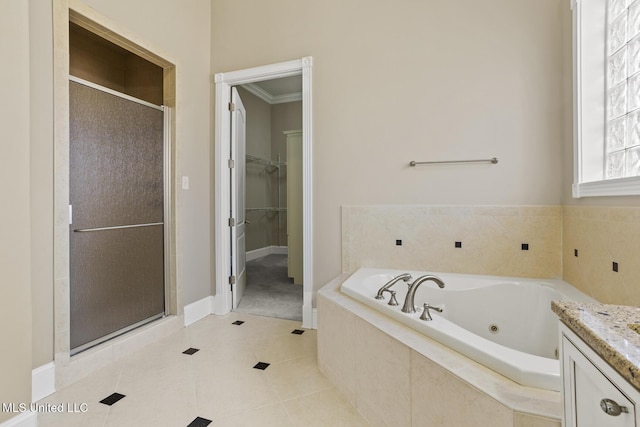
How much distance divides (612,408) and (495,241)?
1.89 meters

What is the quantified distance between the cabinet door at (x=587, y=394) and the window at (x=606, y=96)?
1.15m

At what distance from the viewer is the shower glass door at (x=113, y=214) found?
6.45ft

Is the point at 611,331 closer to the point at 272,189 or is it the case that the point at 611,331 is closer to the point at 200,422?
the point at 200,422

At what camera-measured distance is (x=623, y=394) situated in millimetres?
499

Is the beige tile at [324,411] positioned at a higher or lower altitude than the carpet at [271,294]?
lower

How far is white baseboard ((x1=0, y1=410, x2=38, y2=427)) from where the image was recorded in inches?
52.7

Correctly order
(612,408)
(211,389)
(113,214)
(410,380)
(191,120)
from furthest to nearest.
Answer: (191,120) < (113,214) < (211,389) < (410,380) < (612,408)

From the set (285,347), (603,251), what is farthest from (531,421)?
(285,347)

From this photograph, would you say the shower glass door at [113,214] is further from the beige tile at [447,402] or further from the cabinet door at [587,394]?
the cabinet door at [587,394]

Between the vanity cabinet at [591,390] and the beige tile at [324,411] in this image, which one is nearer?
the vanity cabinet at [591,390]

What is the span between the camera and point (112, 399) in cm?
166

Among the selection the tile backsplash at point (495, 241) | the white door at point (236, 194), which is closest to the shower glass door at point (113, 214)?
the white door at point (236, 194)

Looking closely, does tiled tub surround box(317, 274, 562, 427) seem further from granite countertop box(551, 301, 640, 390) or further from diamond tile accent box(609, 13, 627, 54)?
diamond tile accent box(609, 13, 627, 54)

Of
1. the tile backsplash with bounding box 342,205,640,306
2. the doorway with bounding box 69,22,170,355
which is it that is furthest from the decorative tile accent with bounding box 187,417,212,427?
the tile backsplash with bounding box 342,205,640,306
